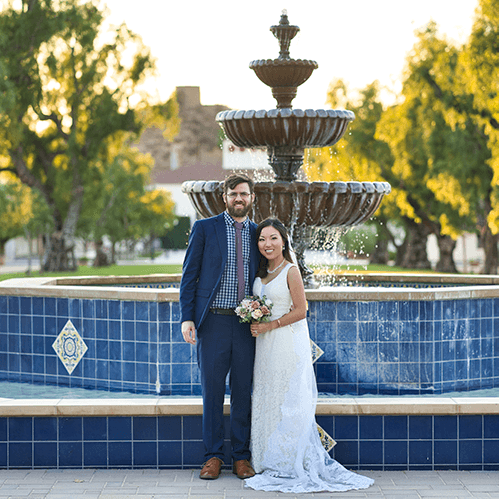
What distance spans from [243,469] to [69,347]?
356 centimetres

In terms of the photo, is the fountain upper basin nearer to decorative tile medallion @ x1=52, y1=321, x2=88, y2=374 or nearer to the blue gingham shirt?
decorative tile medallion @ x1=52, y1=321, x2=88, y2=374

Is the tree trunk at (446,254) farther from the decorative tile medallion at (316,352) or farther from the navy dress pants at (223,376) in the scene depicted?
the navy dress pants at (223,376)

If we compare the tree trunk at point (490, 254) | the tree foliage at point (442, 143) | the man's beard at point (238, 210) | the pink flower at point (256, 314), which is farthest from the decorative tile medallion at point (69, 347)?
the tree trunk at point (490, 254)

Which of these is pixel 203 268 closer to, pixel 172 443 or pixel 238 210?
pixel 238 210

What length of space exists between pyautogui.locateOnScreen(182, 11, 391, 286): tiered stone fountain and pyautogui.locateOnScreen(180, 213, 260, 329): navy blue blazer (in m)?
3.00

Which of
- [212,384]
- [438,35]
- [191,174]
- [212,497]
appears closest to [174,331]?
[212,384]

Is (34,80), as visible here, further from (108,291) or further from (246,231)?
(246,231)

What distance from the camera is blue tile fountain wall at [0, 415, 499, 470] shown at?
18.4ft

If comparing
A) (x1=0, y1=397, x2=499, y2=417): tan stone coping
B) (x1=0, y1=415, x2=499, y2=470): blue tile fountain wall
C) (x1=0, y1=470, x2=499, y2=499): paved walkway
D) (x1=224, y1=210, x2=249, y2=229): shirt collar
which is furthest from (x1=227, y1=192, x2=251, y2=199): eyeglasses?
(x1=0, y1=470, x2=499, y2=499): paved walkway

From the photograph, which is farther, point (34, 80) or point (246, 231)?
point (34, 80)

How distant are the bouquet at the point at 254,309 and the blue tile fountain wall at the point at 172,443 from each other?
99 cm

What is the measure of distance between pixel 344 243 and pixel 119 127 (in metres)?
20.5

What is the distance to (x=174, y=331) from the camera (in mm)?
7785

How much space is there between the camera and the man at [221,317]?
17.9 feet
